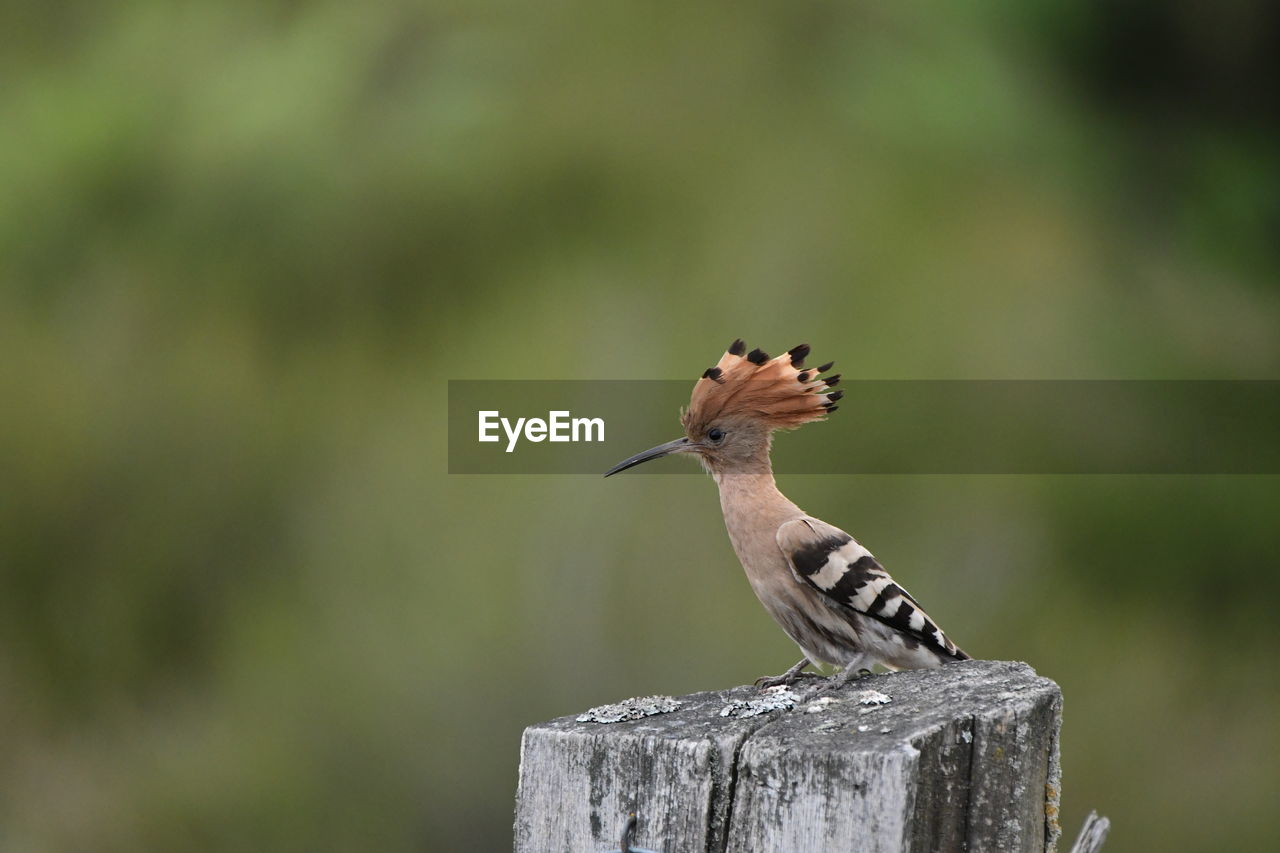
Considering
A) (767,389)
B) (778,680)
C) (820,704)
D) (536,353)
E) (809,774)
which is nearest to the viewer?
(809,774)

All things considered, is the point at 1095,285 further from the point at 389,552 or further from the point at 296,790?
the point at 296,790

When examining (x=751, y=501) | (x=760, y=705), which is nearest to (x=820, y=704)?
(x=760, y=705)

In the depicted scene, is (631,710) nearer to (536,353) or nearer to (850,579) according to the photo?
(850,579)

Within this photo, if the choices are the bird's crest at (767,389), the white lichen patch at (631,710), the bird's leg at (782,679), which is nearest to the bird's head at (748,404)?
the bird's crest at (767,389)

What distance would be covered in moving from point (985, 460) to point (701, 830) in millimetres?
3035

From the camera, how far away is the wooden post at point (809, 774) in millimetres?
1112

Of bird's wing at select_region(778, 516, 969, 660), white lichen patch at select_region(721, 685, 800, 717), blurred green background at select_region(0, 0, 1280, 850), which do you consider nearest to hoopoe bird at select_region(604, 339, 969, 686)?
bird's wing at select_region(778, 516, 969, 660)

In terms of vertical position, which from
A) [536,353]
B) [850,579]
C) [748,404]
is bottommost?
[850,579]

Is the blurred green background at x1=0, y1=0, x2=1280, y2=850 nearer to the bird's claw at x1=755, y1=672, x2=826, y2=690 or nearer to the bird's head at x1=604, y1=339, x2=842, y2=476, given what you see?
the bird's head at x1=604, y1=339, x2=842, y2=476

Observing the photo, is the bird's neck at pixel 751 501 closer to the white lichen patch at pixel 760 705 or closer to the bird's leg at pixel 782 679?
the bird's leg at pixel 782 679

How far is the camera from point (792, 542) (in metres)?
1.77

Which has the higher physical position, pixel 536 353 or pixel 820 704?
pixel 536 353

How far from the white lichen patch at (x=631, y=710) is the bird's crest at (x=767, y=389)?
0.58m

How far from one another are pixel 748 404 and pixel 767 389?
4 cm
